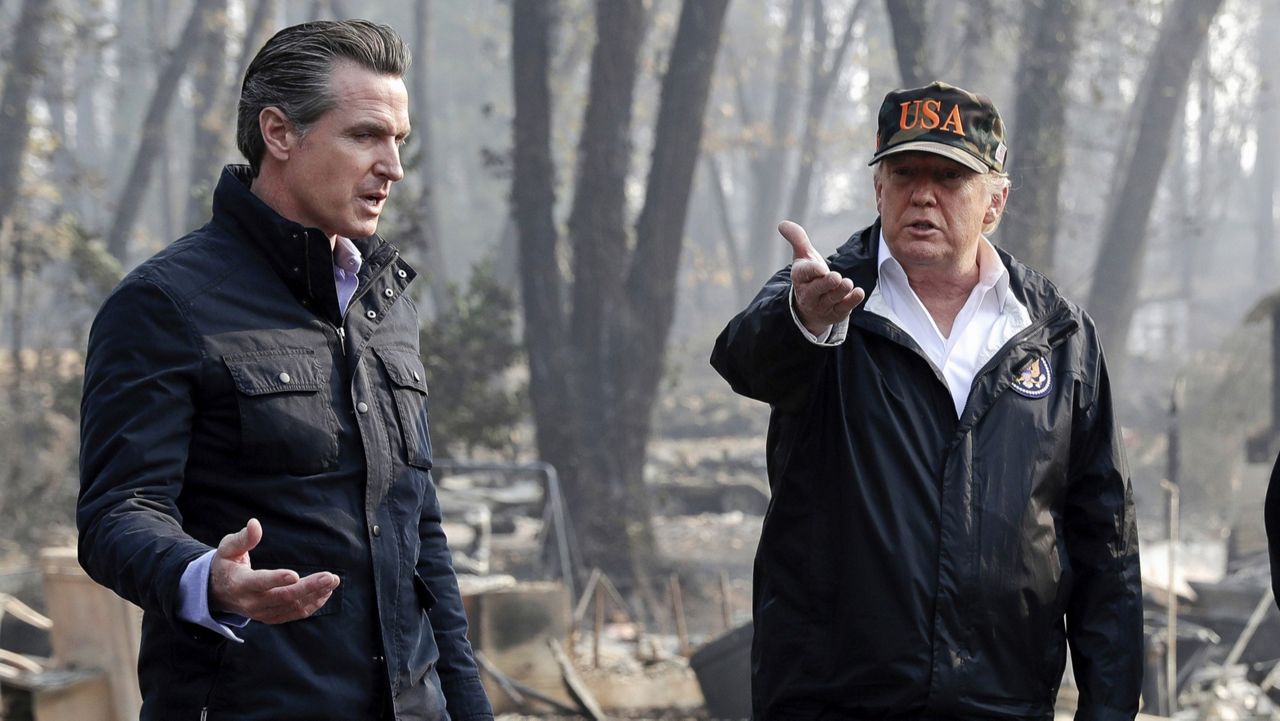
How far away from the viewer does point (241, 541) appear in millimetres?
2191

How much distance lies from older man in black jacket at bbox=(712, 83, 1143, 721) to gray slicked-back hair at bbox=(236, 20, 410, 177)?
0.88m

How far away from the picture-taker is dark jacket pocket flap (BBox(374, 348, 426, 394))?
2.76 metres

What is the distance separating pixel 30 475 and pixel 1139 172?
13215mm

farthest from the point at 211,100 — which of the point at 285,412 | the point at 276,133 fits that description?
the point at 285,412

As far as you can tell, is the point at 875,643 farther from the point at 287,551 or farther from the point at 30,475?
the point at 30,475

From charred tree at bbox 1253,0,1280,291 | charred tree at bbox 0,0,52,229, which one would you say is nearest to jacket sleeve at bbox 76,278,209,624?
charred tree at bbox 0,0,52,229

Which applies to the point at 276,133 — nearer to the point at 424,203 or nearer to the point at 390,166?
the point at 390,166

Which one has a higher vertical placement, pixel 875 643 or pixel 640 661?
pixel 875 643

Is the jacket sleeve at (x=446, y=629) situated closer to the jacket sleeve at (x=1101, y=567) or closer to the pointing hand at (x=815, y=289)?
the pointing hand at (x=815, y=289)

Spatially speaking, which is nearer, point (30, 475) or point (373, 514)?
point (373, 514)

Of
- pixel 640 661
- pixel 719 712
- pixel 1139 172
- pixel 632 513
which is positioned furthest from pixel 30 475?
pixel 1139 172

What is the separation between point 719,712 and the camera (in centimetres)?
870

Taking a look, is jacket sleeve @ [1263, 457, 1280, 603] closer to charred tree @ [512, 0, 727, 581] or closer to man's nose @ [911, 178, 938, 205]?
man's nose @ [911, 178, 938, 205]

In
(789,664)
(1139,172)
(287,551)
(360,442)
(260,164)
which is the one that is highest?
(1139,172)
